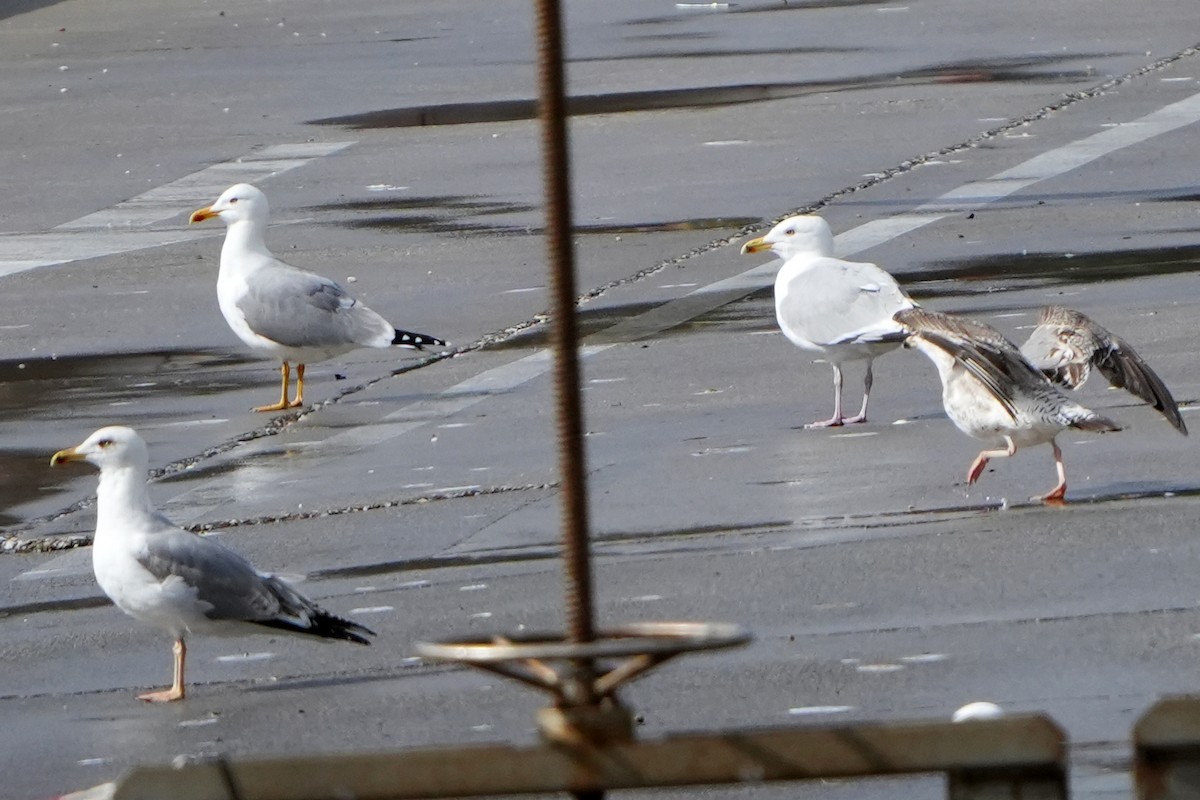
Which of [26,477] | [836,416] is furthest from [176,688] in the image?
[836,416]

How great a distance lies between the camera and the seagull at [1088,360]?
8.83 meters

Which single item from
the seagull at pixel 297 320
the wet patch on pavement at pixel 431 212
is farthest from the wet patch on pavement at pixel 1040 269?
the wet patch on pavement at pixel 431 212

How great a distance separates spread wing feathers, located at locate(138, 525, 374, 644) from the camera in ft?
24.4

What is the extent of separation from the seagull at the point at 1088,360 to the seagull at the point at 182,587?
118 inches

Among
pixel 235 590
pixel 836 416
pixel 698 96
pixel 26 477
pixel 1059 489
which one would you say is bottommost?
pixel 235 590

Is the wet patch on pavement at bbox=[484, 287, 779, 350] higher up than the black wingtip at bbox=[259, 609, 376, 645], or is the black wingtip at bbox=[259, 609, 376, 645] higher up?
the wet patch on pavement at bbox=[484, 287, 779, 350]

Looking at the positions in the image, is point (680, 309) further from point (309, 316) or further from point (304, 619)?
point (304, 619)

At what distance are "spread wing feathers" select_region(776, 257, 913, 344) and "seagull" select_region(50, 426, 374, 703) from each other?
3.48 m

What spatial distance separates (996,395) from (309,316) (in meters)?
4.50

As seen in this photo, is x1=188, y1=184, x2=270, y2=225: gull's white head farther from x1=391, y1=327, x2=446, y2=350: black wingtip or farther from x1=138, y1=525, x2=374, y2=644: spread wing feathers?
x1=138, y1=525, x2=374, y2=644: spread wing feathers

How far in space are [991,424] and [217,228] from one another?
949 centimetres

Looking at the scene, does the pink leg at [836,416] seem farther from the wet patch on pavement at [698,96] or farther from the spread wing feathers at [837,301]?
the wet patch on pavement at [698,96]

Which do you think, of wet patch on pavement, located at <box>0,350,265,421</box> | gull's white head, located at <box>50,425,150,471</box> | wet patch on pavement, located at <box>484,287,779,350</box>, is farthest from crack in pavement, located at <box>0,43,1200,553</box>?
gull's white head, located at <box>50,425,150,471</box>

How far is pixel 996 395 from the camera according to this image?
28.3ft
